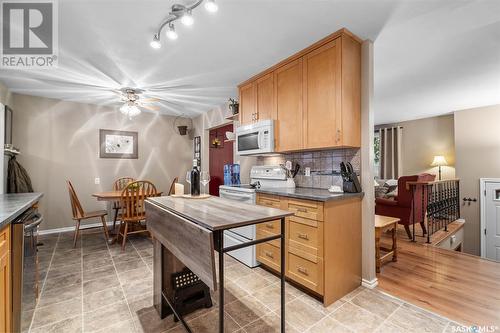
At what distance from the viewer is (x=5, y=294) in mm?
1228

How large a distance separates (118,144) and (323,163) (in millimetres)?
4090

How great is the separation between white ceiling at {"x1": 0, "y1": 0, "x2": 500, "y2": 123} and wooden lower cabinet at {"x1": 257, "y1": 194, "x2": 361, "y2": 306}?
159 centimetres

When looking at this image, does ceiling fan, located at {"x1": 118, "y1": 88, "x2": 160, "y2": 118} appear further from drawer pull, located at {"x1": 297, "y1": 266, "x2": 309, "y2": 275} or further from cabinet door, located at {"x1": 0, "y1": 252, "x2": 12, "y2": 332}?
drawer pull, located at {"x1": 297, "y1": 266, "x2": 309, "y2": 275}

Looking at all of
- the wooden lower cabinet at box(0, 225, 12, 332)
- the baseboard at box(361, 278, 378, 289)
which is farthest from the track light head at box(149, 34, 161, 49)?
the baseboard at box(361, 278, 378, 289)

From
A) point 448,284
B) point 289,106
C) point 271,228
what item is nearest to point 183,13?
point 289,106

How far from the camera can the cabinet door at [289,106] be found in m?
2.49

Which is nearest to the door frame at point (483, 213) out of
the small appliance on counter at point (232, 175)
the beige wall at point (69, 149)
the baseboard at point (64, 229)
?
the small appliance on counter at point (232, 175)

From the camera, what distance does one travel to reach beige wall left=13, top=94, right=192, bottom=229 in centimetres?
382

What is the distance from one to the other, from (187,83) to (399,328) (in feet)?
11.7

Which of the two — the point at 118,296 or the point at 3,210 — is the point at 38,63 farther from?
the point at 118,296

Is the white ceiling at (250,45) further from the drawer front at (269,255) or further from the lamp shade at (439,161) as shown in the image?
the drawer front at (269,255)

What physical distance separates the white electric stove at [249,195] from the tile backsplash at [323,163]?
24 centimetres

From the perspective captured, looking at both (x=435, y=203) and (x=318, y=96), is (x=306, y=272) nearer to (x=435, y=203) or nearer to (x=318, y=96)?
(x=318, y=96)

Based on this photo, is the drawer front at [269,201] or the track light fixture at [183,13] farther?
the drawer front at [269,201]
